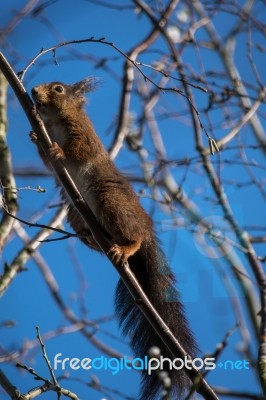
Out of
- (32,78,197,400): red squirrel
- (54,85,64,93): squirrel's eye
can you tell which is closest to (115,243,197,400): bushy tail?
(32,78,197,400): red squirrel

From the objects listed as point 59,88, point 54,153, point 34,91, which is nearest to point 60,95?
point 59,88

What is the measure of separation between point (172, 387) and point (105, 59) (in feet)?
9.53

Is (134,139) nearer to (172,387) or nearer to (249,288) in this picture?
(249,288)

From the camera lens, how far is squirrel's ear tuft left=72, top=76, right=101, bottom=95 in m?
5.06

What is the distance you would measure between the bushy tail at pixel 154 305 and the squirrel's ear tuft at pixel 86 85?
1.45 meters

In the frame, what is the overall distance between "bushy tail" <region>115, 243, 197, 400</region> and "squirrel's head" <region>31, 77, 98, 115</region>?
1.30 metres

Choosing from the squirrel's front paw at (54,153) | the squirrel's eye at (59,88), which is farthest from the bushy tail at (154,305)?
the squirrel's eye at (59,88)

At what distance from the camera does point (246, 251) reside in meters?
4.49

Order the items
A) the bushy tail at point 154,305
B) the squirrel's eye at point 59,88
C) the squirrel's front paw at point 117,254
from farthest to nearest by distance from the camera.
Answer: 1. the squirrel's eye at point 59,88
2. the bushy tail at point 154,305
3. the squirrel's front paw at point 117,254

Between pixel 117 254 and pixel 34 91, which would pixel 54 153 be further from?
pixel 34 91

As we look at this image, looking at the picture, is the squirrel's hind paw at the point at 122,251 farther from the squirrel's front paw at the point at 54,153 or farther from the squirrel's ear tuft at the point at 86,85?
the squirrel's ear tuft at the point at 86,85

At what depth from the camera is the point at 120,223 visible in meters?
4.21

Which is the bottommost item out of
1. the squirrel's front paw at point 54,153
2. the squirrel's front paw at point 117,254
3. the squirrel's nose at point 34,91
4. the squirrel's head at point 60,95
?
the squirrel's front paw at point 117,254

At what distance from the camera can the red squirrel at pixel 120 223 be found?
3.96 metres
